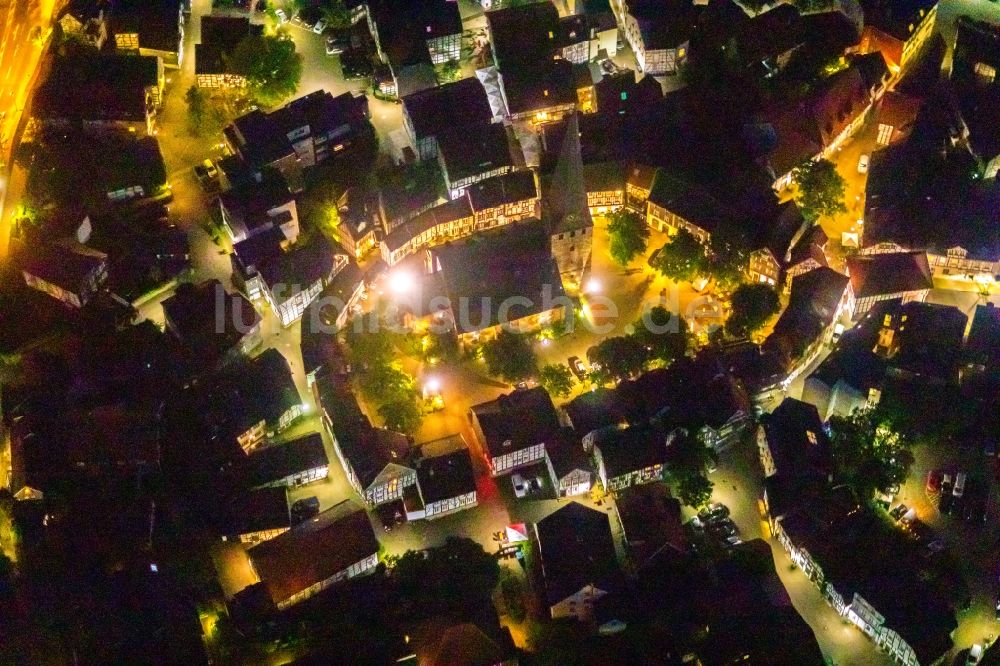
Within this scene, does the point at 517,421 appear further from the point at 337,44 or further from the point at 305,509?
the point at 337,44

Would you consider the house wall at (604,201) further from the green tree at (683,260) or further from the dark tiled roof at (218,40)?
the dark tiled roof at (218,40)

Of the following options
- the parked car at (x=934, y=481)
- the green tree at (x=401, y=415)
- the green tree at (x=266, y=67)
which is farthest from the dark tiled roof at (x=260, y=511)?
the parked car at (x=934, y=481)

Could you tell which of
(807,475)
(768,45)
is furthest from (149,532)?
(768,45)

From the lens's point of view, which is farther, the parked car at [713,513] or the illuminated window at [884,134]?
the illuminated window at [884,134]

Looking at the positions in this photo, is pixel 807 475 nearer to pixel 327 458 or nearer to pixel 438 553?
pixel 438 553

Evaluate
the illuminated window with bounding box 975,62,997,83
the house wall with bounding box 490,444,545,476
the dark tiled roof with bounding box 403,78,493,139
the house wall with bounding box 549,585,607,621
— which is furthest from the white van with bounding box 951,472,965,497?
the dark tiled roof with bounding box 403,78,493,139

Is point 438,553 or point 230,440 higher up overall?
point 230,440

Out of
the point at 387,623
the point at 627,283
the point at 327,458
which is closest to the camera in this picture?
the point at 387,623
